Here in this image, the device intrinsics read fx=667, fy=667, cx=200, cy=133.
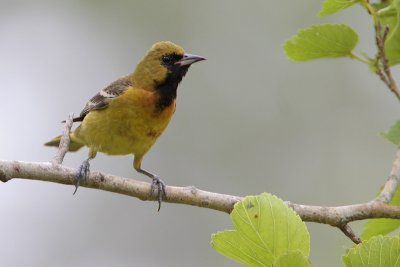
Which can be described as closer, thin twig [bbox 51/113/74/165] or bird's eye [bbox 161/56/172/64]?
thin twig [bbox 51/113/74/165]

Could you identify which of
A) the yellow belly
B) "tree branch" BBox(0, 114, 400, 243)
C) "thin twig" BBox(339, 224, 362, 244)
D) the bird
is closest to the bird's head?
the bird

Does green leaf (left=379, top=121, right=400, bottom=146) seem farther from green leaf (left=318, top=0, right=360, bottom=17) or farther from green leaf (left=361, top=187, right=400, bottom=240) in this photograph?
green leaf (left=318, top=0, right=360, bottom=17)

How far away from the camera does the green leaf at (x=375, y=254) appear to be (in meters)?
1.50

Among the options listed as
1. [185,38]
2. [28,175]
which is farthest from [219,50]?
[28,175]

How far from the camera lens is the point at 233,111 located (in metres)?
8.51

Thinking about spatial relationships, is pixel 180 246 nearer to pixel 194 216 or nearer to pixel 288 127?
pixel 194 216

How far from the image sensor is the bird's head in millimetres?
4488

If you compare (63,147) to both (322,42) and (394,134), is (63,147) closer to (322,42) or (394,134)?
(322,42)

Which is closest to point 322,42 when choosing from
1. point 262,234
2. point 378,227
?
point 378,227

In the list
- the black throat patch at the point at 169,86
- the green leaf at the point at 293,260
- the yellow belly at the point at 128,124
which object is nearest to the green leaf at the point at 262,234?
the green leaf at the point at 293,260

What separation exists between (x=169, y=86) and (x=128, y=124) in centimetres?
47

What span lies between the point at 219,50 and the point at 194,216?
2.30 m

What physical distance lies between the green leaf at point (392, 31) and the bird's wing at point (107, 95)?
7.19 feet

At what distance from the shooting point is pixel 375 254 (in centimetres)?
151
